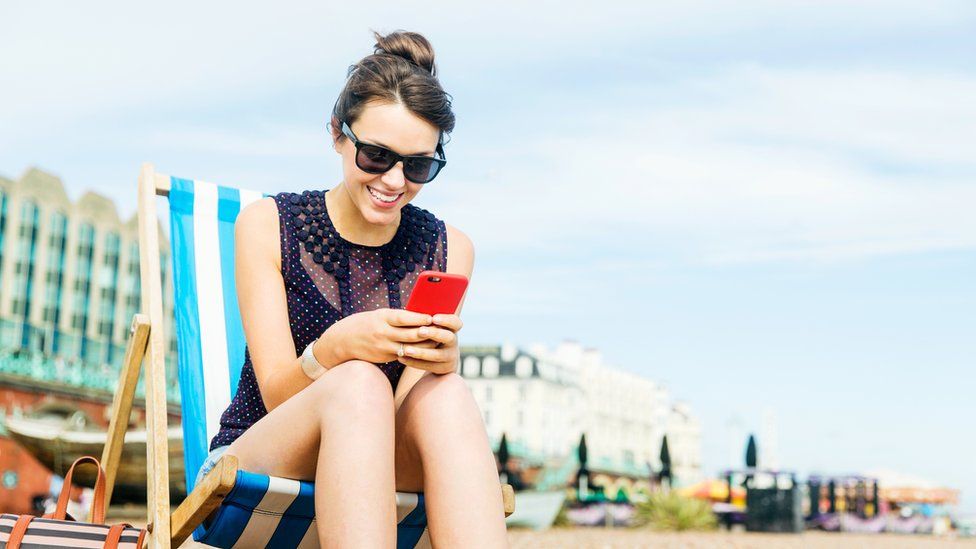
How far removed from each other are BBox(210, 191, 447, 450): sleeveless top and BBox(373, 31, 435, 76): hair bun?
0.41 m

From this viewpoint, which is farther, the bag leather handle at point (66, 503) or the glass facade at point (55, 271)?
the glass facade at point (55, 271)

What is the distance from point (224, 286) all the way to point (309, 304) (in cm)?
76

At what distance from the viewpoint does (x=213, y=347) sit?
120 inches

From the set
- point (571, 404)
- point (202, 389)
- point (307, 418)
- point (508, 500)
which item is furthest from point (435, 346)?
point (571, 404)

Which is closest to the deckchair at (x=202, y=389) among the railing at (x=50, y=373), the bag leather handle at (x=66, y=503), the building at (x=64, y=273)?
the bag leather handle at (x=66, y=503)

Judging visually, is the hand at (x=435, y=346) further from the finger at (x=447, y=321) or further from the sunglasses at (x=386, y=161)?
the sunglasses at (x=386, y=161)

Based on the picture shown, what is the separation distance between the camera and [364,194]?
243 cm

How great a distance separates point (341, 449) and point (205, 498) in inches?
14.0

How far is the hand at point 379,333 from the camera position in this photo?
2078 mm

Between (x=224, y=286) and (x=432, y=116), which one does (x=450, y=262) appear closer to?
(x=432, y=116)

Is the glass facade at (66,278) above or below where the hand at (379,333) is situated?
above

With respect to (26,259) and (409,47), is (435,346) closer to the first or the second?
(409,47)

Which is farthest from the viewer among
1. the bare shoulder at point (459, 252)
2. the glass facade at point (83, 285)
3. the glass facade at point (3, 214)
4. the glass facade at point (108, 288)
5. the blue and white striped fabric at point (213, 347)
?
the glass facade at point (108, 288)

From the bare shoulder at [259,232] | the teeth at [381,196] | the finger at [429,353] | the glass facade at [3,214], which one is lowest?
the finger at [429,353]
